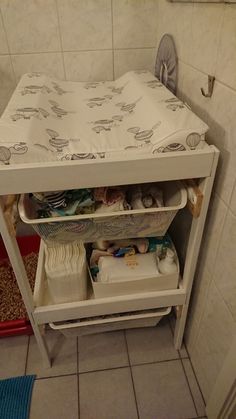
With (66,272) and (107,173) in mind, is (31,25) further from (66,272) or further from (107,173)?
(66,272)

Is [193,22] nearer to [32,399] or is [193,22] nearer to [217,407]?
[217,407]

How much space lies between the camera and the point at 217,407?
94 centimetres

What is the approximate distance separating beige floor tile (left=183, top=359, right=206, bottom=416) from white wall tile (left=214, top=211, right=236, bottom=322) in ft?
1.66

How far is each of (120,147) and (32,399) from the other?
39.6 inches

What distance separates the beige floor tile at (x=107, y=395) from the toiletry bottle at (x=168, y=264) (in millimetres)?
509

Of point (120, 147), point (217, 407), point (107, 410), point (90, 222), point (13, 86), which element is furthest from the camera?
point (13, 86)

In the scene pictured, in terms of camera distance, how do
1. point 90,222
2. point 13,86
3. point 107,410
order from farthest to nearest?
point 13,86
point 107,410
point 90,222

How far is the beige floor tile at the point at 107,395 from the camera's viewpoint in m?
1.06

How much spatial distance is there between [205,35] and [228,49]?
0.15 meters

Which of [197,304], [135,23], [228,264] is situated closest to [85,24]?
[135,23]

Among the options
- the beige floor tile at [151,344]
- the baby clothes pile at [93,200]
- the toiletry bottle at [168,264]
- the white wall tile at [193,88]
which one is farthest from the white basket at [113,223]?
the beige floor tile at [151,344]

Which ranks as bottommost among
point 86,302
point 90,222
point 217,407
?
point 217,407

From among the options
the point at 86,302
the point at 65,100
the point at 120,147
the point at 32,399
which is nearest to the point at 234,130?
the point at 120,147

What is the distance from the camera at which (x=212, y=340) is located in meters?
0.97
